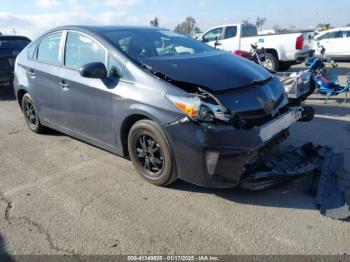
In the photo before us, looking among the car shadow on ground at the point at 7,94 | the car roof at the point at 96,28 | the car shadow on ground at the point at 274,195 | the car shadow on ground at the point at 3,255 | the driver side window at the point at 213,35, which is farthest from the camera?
the driver side window at the point at 213,35

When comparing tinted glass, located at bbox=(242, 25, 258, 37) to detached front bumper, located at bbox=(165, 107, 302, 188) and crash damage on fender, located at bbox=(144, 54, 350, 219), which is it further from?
detached front bumper, located at bbox=(165, 107, 302, 188)

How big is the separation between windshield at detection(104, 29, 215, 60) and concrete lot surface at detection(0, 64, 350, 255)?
1430 mm

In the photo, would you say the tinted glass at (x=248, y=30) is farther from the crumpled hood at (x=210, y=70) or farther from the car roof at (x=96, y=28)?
the crumpled hood at (x=210, y=70)

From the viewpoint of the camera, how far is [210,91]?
3.31 metres

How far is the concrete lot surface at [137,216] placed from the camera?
9.14ft

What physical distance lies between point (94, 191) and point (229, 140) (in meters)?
1.63

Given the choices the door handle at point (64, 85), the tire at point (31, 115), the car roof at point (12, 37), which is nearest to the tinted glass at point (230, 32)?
the car roof at point (12, 37)

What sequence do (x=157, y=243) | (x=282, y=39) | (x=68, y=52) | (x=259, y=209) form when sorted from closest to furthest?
1. (x=157, y=243)
2. (x=259, y=209)
3. (x=68, y=52)
4. (x=282, y=39)

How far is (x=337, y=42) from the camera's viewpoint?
628 inches

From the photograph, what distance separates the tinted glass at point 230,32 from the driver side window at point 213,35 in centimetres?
32

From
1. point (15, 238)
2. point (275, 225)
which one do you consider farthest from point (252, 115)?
point (15, 238)

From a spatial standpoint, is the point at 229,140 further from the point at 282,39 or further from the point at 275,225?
the point at 282,39

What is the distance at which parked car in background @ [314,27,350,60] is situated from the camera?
1567 centimetres

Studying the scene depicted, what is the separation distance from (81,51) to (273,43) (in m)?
10.3
